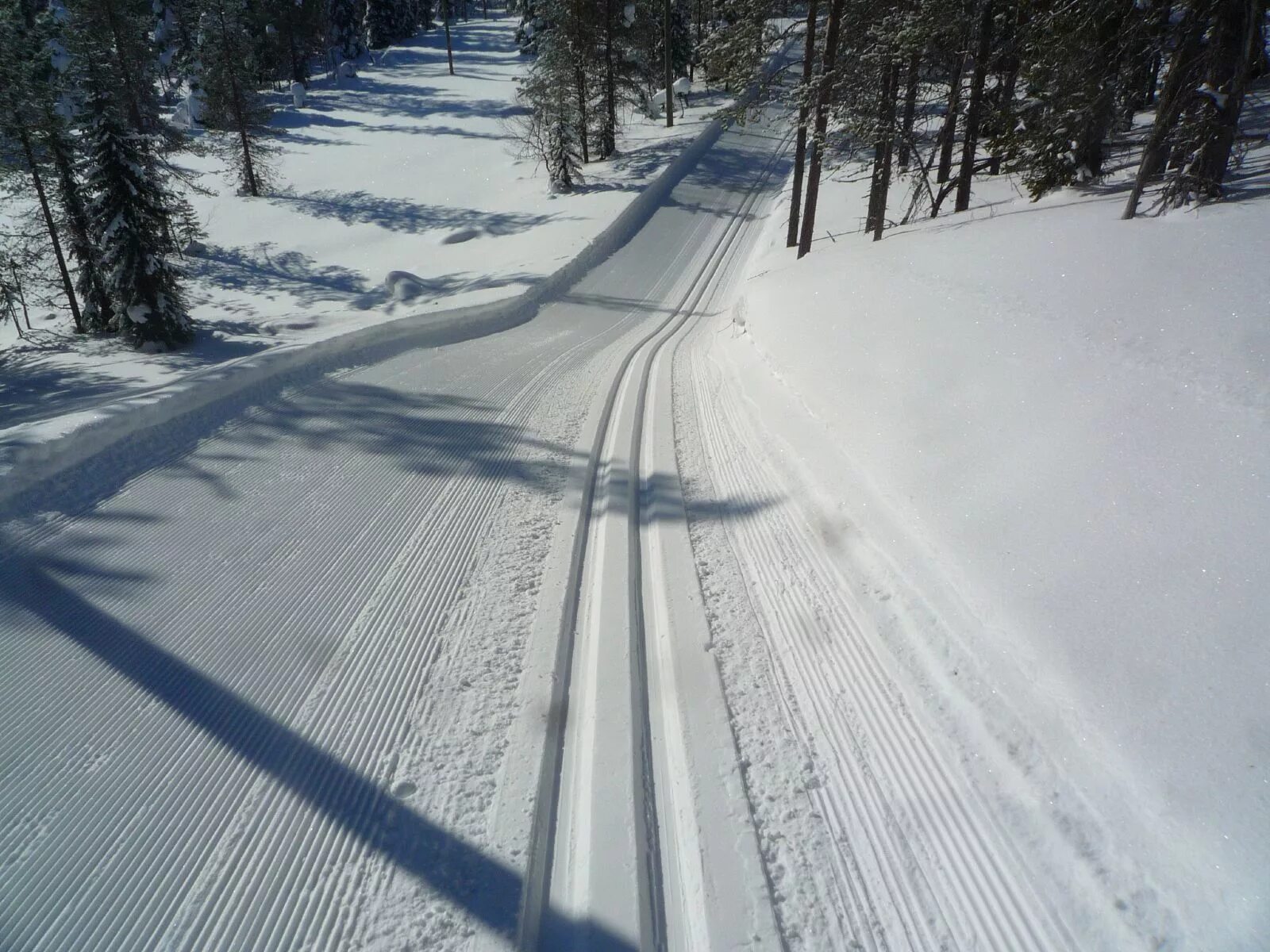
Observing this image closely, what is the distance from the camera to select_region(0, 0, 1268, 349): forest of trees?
9.44 meters

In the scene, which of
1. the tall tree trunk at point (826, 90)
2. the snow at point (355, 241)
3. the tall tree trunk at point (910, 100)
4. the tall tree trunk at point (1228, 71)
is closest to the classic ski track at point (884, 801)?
the snow at point (355, 241)

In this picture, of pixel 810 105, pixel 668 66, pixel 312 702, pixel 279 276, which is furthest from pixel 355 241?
pixel 312 702

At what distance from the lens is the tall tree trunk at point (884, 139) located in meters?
12.6

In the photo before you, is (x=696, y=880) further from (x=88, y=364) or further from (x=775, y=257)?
(x=88, y=364)

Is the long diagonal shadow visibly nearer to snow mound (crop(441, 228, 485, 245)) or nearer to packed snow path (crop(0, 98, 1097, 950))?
packed snow path (crop(0, 98, 1097, 950))

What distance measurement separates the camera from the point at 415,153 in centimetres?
3775

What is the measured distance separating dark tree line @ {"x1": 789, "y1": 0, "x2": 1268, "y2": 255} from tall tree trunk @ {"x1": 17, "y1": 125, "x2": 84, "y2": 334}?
2180cm

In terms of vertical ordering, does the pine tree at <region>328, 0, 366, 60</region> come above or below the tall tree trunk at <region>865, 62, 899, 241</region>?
above

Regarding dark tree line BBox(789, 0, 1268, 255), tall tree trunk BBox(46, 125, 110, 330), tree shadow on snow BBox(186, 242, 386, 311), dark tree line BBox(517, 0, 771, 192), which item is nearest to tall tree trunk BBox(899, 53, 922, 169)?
dark tree line BBox(789, 0, 1268, 255)

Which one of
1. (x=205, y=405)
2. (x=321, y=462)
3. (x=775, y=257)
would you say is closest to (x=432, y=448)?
(x=321, y=462)

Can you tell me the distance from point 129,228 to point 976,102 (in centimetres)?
2097

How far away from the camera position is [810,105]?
539 inches

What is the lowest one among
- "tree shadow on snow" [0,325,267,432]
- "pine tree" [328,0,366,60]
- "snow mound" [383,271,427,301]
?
"tree shadow on snow" [0,325,267,432]

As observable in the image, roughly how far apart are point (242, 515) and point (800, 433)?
5.24 m
